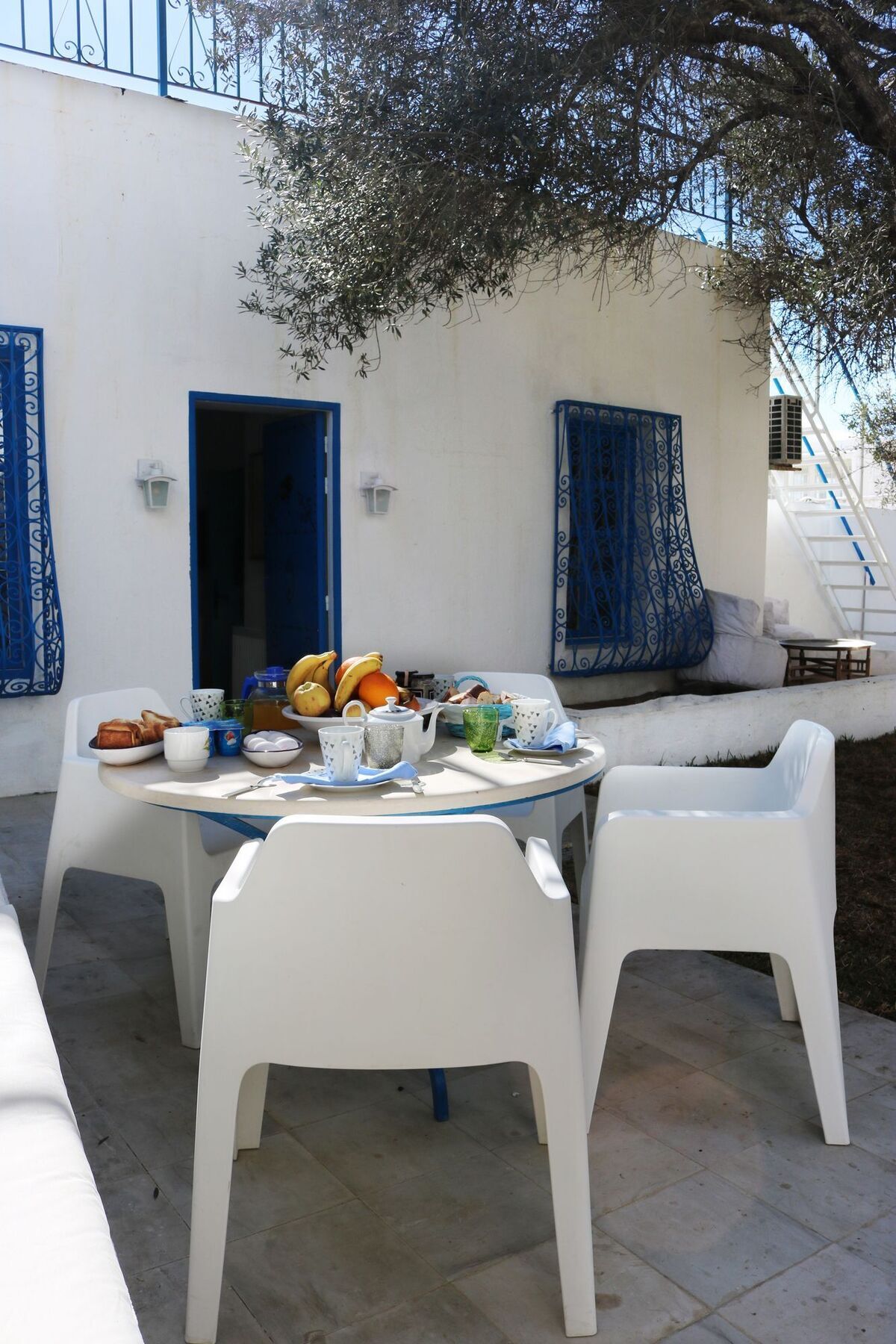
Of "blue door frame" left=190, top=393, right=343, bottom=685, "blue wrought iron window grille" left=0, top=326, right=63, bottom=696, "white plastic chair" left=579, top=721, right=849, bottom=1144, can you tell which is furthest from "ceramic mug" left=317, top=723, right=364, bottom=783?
"blue door frame" left=190, top=393, right=343, bottom=685

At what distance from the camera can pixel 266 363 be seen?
6.16 m

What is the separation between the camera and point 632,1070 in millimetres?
2623

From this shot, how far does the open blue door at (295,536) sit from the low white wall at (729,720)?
1.92 m

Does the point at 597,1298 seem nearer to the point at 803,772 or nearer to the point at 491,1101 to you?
the point at 491,1101

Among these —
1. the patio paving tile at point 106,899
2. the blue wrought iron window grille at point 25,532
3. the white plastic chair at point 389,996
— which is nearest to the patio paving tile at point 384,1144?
the white plastic chair at point 389,996

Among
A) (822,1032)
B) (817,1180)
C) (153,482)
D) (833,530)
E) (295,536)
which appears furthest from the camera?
(833,530)

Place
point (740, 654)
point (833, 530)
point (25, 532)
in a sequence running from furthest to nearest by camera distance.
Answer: point (833, 530) → point (740, 654) → point (25, 532)

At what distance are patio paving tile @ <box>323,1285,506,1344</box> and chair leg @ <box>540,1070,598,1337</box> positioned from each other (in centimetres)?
13

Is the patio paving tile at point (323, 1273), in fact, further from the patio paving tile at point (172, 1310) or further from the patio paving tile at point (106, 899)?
the patio paving tile at point (106, 899)

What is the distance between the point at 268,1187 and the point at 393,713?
1027 mm

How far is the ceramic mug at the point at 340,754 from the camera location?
216 cm

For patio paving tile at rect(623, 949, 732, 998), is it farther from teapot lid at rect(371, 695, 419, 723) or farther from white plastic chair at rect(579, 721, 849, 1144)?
teapot lid at rect(371, 695, 419, 723)

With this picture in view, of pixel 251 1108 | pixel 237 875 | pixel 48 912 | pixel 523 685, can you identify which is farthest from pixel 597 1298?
pixel 523 685

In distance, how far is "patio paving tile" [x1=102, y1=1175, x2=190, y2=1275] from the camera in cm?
190
